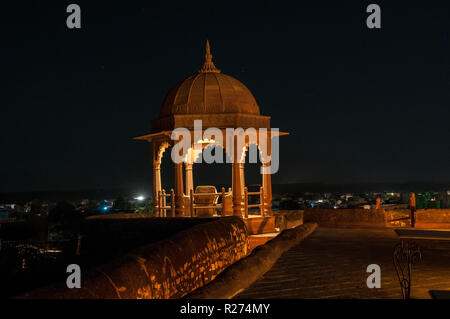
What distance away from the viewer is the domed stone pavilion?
17250 mm

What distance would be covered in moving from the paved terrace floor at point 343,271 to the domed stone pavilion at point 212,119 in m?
5.78

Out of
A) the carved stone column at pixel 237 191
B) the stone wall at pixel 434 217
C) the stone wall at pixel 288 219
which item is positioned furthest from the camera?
the stone wall at pixel 288 219

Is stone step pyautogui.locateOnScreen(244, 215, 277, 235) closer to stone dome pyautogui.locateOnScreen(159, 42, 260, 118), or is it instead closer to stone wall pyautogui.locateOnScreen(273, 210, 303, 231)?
stone wall pyautogui.locateOnScreen(273, 210, 303, 231)

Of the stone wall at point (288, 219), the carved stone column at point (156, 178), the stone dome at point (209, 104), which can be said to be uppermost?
the stone dome at point (209, 104)

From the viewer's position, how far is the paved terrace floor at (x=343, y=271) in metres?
6.52

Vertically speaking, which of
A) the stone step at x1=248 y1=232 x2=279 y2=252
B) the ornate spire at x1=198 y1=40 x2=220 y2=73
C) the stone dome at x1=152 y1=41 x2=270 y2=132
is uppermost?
the ornate spire at x1=198 y1=40 x2=220 y2=73

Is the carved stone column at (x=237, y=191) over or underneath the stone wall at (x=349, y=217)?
over

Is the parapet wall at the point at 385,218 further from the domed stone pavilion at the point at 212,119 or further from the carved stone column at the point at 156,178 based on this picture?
the carved stone column at the point at 156,178

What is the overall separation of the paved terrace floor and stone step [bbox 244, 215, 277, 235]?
5.42 meters

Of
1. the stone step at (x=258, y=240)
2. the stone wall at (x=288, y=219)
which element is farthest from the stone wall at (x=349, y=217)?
the stone step at (x=258, y=240)

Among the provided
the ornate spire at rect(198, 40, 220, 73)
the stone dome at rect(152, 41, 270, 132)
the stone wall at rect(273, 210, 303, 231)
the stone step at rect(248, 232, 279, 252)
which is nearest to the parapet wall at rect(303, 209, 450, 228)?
the stone wall at rect(273, 210, 303, 231)

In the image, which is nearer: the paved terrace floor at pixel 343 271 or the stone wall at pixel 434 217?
the paved terrace floor at pixel 343 271

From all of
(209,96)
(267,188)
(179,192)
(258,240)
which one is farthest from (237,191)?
(209,96)
